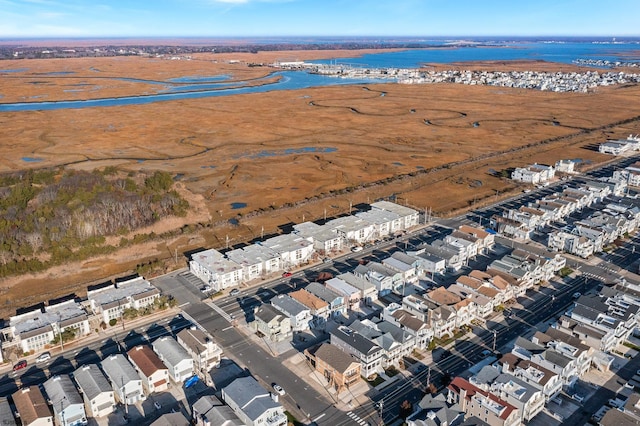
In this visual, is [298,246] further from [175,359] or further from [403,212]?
[175,359]

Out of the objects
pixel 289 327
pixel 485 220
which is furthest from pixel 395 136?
pixel 289 327

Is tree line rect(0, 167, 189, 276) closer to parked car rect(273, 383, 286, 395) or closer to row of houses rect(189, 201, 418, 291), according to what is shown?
row of houses rect(189, 201, 418, 291)

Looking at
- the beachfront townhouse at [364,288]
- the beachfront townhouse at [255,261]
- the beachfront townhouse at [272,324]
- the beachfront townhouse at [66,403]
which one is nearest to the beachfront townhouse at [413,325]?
the beachfront townhouse at [364,288]

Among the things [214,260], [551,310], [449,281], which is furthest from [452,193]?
[214,260]

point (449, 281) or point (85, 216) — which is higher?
point (85, 216)

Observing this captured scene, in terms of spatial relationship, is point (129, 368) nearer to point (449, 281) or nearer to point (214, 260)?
point (214, 260)

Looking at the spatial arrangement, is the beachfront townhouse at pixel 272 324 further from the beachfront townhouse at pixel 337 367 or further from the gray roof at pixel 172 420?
the gray roof at pixel 172 420

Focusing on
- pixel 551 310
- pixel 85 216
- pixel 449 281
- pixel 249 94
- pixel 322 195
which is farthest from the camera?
pixel 249 94

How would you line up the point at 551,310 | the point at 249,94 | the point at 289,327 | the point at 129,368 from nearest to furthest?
the point at 129,368 < the point at 289,327 < the point at 551,310 < the point at 249,94

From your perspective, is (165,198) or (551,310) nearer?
(551,310)
